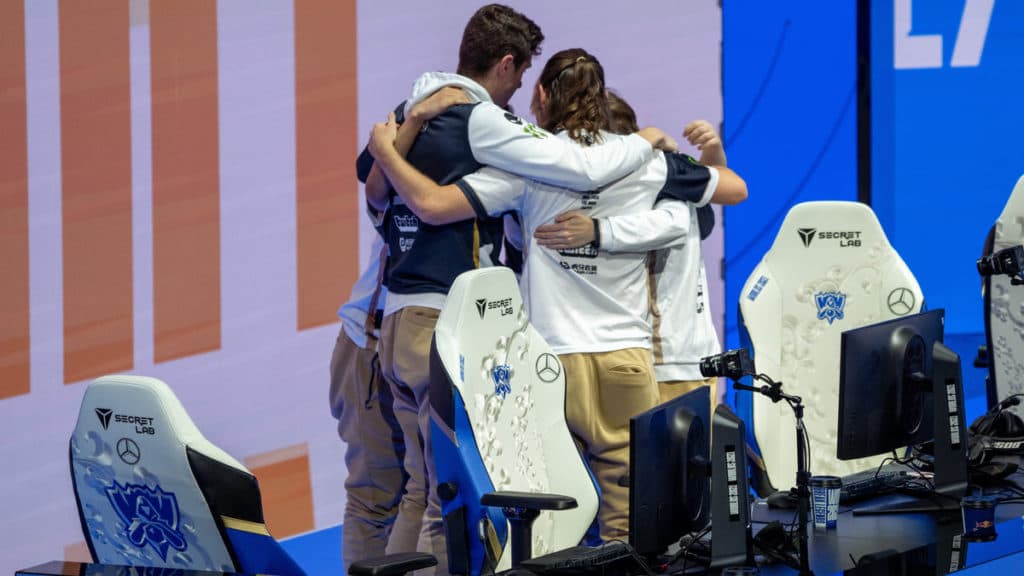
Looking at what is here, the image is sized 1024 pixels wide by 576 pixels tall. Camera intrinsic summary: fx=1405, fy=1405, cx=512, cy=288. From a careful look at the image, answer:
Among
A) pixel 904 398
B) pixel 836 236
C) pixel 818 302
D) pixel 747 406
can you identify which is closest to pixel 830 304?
pixel 818 302

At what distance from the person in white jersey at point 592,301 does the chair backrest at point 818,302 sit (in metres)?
0.40

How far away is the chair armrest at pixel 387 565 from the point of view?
2.38m

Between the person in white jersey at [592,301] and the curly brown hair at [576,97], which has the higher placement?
the curly brown hair at [576,97]

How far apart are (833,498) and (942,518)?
0.28m

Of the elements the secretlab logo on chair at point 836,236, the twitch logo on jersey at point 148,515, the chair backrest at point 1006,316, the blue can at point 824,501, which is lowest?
the blue can at point 824,501

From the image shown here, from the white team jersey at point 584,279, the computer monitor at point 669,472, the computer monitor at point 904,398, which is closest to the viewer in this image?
the computer monitor at point 669,472

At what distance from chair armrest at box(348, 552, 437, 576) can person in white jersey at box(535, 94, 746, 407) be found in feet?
5.16

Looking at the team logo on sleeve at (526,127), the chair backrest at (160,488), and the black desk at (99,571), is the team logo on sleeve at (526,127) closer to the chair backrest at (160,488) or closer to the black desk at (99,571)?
the chair backrest at (160,488)

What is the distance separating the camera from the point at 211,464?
249 cm

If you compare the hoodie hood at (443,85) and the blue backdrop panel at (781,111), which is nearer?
the hoodie hood at (443,85)

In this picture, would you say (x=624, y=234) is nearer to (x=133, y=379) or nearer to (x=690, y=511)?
(x=690, y=511)


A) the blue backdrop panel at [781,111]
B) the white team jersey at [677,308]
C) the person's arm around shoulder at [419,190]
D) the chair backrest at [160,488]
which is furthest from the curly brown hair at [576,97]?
the blue backdrop panel at [781,111]

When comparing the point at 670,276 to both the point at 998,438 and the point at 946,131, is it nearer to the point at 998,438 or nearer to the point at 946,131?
the point at 998,438

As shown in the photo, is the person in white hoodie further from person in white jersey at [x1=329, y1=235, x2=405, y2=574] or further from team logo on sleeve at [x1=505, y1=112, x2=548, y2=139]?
person in white jersey at [x1=329, y1=235, x2=405, y2=574]
